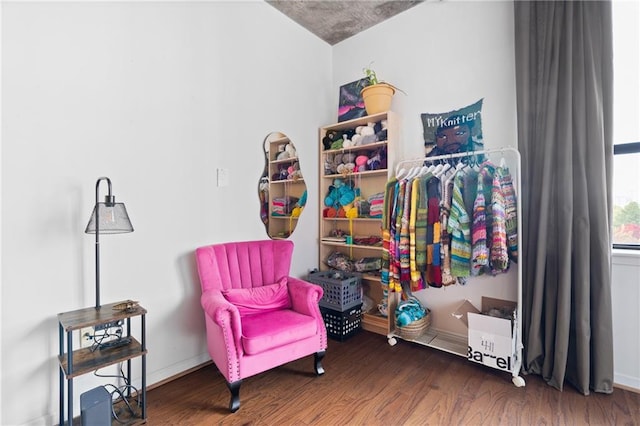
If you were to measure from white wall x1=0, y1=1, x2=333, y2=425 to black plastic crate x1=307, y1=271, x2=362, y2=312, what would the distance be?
722mm

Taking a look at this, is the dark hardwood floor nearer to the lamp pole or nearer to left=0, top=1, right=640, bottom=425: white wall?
left=0, top=1, right=640, bottom=425: white wall

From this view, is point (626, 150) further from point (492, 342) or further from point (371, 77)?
point (371, 77)

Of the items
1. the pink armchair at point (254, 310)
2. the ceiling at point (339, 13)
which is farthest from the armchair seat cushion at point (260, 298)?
the ceiling at point (339, 13)

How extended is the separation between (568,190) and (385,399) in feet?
5.41

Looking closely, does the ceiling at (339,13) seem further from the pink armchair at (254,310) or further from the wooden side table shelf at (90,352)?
the wooden side table shelf at (90,352)

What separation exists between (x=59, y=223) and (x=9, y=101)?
0.62m

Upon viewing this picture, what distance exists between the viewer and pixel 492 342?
2.00m

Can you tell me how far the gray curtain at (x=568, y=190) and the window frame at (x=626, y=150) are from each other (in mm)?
294

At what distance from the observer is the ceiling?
2.63 m

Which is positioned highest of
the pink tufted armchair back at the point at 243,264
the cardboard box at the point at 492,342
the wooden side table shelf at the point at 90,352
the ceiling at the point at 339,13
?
the ceiling at the point at 339,13

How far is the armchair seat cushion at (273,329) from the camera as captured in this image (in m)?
1.69

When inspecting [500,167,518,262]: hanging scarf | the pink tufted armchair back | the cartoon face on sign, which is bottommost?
the pink tufted armchair back

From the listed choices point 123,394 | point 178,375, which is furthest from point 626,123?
point 123,394

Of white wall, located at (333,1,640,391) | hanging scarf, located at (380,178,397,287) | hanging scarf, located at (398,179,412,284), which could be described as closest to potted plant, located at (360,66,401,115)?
white wall, located at (333,1,640,391)
